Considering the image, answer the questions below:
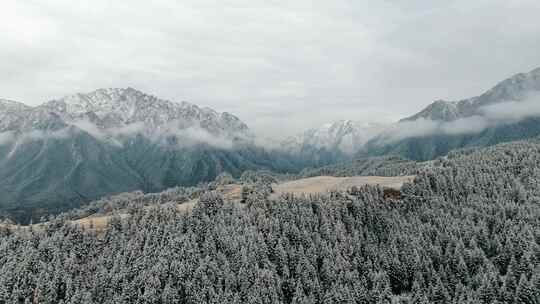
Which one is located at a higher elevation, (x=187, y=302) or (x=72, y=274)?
(x=72, y=274)

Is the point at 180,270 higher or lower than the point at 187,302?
higher

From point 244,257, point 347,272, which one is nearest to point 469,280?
point 347,272

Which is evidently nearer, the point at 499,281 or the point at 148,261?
the point at 499,281

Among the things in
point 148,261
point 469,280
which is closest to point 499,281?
point 469,280

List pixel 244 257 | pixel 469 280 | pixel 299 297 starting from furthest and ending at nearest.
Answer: pixel 244 257 < pixel 469 280 < pixel 299 297

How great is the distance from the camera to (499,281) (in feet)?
568

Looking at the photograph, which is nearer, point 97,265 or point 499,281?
point 499,281

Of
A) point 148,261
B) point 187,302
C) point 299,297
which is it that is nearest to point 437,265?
A: point 299,297

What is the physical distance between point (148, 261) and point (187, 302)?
32607 millimetres

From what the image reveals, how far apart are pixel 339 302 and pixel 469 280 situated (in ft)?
205

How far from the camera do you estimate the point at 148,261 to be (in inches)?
7372

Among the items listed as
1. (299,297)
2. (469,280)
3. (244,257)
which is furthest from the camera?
(244,257)

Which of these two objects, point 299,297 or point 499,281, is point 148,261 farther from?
point 499,281

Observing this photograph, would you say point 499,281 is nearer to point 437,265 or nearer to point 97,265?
point 437,265
